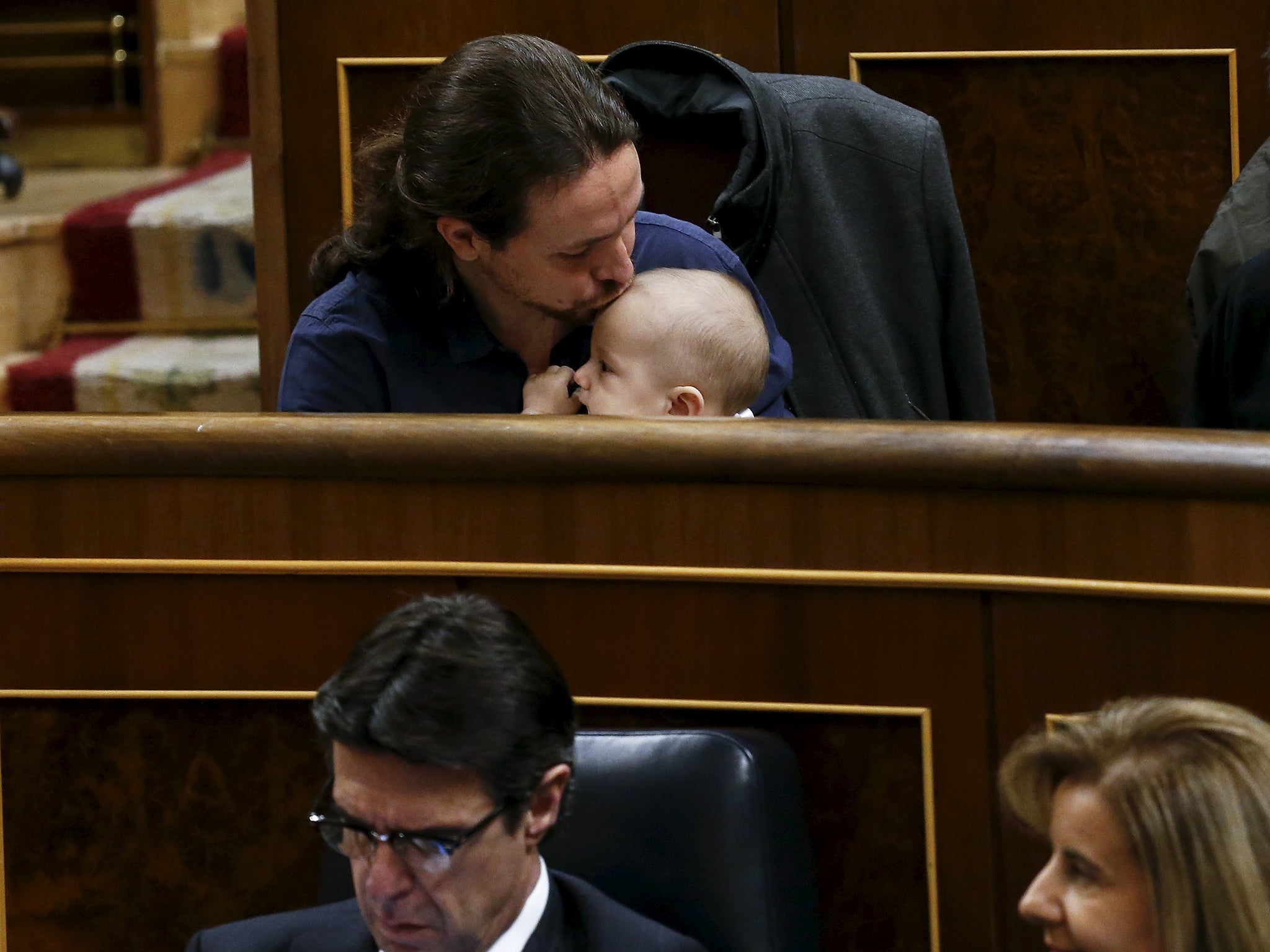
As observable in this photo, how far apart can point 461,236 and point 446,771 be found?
0.70 meters

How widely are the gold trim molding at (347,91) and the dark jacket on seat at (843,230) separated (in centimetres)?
32

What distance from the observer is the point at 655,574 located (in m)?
1.56

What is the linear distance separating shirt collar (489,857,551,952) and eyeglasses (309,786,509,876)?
0.10 meters

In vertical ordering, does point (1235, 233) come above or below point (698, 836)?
above

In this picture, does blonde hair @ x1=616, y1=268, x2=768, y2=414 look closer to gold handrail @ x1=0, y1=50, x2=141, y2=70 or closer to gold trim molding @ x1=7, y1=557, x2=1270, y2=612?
gold trim molding @ x1=7, y1=557, x2=1270, y2=612

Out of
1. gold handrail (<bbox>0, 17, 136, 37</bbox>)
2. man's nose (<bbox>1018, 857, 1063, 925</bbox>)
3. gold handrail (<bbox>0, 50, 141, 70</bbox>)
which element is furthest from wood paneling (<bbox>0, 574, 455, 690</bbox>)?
gold handrail (<bbox>0, 17, 136, 37</bbox>)

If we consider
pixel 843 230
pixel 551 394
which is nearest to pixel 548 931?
pixel 551 394

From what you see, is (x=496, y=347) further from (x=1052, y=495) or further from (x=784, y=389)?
(x=1052, y=495)

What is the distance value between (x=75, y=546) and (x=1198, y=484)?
1010mm

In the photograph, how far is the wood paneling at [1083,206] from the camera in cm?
242

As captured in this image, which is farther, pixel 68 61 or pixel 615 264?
pixel 68 61

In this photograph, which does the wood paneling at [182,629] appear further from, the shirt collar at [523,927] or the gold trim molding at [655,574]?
the shirt collar at [523,927]

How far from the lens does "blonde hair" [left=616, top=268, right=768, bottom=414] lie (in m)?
1.80

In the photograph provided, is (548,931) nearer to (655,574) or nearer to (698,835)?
(698,835)
